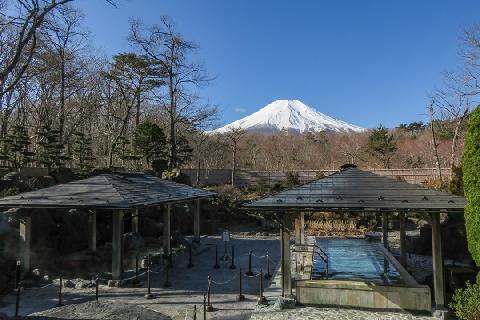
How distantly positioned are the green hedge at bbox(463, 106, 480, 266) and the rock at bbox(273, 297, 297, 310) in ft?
13.6

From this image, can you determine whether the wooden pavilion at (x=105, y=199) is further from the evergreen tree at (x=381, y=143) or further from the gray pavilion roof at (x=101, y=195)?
the evergreen tree at (x=381, y=143)

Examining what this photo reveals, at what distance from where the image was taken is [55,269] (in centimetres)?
1342

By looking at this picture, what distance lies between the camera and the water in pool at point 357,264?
1052 cm

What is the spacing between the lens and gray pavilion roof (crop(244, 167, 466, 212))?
29.6 ft

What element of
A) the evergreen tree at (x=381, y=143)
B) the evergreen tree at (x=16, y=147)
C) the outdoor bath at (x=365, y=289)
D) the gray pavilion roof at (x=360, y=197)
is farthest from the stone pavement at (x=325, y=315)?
the evergreen tree at (x=381, y=143)

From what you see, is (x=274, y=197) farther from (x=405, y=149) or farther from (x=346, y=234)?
(x=405, y=149)

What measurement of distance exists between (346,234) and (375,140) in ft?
51.9

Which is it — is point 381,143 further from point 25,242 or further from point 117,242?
point 25,242

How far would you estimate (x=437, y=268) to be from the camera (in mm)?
8922

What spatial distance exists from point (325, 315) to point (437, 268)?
2881 mm

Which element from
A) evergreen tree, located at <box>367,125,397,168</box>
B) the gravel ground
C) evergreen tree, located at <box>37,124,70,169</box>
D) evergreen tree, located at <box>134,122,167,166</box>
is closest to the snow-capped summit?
evergreen tree, located at <box>367,125,397,168</box>

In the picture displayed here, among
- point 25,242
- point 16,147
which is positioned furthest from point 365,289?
point 16,147

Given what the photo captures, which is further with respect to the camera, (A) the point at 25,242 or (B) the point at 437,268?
(A) the point at 25,242

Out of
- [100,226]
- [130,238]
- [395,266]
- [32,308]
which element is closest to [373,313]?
[395,266]
